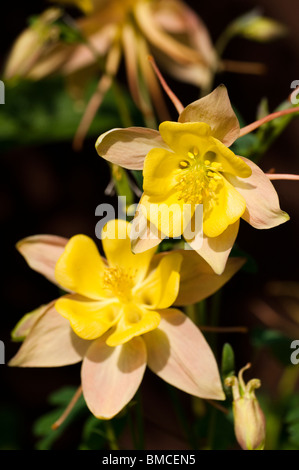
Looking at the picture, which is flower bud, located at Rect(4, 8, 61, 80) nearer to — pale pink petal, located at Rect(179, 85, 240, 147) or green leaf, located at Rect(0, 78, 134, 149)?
green leaf, located at Rect(0, 78, 134, 149)

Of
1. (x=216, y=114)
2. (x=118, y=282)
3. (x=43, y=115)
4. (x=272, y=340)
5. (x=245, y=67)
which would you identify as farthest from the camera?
(x=245, y=67)

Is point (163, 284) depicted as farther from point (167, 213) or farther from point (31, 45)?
point (31, 45)

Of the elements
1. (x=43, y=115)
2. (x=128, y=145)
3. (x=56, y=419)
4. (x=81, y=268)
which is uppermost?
(x=43, y=115)

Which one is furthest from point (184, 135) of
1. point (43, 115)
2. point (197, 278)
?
point (43, 115)

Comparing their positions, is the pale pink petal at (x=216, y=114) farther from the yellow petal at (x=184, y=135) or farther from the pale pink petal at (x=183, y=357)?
the pale pink petal at (x=183, y=357)

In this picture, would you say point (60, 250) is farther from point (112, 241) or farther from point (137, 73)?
point (137, 73)

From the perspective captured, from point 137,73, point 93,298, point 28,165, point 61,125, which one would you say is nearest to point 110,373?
point 93,298

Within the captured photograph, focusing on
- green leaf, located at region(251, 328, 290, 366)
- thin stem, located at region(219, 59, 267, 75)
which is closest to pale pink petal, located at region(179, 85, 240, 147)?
green leaf, located at region(251, 328, 290, 366)
